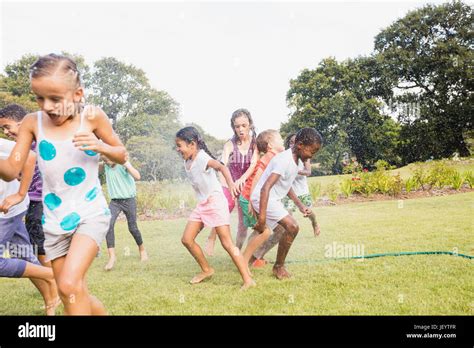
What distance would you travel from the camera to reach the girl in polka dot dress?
7.93 feet

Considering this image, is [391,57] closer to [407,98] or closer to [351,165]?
[407,98]

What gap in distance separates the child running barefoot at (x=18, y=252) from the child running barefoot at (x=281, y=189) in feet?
6.07

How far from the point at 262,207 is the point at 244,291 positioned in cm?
77

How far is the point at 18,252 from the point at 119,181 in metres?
2.02

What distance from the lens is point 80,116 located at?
2.61 meters

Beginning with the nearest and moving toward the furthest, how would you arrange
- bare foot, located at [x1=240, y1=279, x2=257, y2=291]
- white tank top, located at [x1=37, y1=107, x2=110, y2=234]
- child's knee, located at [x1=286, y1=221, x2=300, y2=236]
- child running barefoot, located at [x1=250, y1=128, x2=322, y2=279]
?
white tank top, located at [x1=37, y1=107, x2=110, y2=234] → bare foot, located at [x1=240, y1=279, x2=257, y2=291] → child running barefoot, located at [x1=250, y1=128, x2=322, y2=279] → child's knee, located at [x1=286, y1=221, x2=300, y2=236]

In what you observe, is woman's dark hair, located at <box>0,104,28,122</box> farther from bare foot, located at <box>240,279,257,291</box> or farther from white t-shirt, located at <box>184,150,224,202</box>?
bare foot, located at <box>240,279,257,291</box>

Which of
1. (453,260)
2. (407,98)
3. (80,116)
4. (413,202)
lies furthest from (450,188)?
(80,116)

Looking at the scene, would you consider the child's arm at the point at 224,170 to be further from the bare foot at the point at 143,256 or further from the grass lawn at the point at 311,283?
the bare foot at the point at 143,256

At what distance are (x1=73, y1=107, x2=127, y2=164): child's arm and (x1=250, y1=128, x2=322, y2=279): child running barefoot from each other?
181 centimetres

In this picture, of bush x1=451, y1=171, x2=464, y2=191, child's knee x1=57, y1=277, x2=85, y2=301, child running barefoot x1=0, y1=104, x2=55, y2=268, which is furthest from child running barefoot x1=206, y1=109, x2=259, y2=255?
bush x1=451, y1=171, x2=464, y2=191

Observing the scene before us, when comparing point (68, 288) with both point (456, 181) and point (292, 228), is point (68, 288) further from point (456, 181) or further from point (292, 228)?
point (456, 181)

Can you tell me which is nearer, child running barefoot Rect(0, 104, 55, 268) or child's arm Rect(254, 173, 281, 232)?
child running barefoot Rect(0, 104, 55, 268)

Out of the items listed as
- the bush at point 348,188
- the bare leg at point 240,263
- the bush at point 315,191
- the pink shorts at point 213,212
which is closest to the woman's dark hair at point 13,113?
the pink shorts at point 213,212
